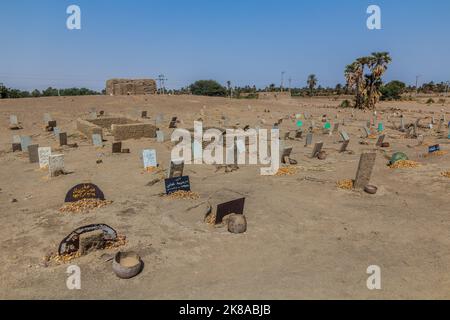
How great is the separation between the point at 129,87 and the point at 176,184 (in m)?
35.4

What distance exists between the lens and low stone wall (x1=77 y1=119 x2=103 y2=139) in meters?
17.5

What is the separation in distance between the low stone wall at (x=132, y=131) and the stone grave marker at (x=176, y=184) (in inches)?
375

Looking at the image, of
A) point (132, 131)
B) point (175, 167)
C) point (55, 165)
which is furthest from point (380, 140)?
point (55, 165)

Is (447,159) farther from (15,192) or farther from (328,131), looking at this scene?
(15,192)

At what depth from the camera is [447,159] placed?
13602mm

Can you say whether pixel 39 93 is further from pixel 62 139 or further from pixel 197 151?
pixel 197 151

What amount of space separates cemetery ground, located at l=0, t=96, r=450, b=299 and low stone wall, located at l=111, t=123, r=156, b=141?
12.3ft

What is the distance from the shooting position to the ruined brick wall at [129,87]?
41.4m

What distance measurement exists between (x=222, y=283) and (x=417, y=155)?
44.5 ft

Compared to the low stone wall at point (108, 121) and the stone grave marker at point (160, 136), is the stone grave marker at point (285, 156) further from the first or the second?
the low stone wall at point (108, 121)

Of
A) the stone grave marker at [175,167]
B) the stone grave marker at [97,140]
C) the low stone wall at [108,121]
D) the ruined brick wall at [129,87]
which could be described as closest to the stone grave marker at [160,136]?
the stone grave marker at [97,140]

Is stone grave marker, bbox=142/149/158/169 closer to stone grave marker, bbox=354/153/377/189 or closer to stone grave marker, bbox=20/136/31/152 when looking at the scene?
stone grave marker, bbox=20/136/31/152

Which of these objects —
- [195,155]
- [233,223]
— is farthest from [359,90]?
[233,223]

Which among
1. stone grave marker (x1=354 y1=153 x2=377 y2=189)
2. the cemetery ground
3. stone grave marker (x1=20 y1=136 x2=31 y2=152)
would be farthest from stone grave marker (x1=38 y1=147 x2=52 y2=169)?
stone grave marker (x1=354 y1=153 x2=377 y2=189)
